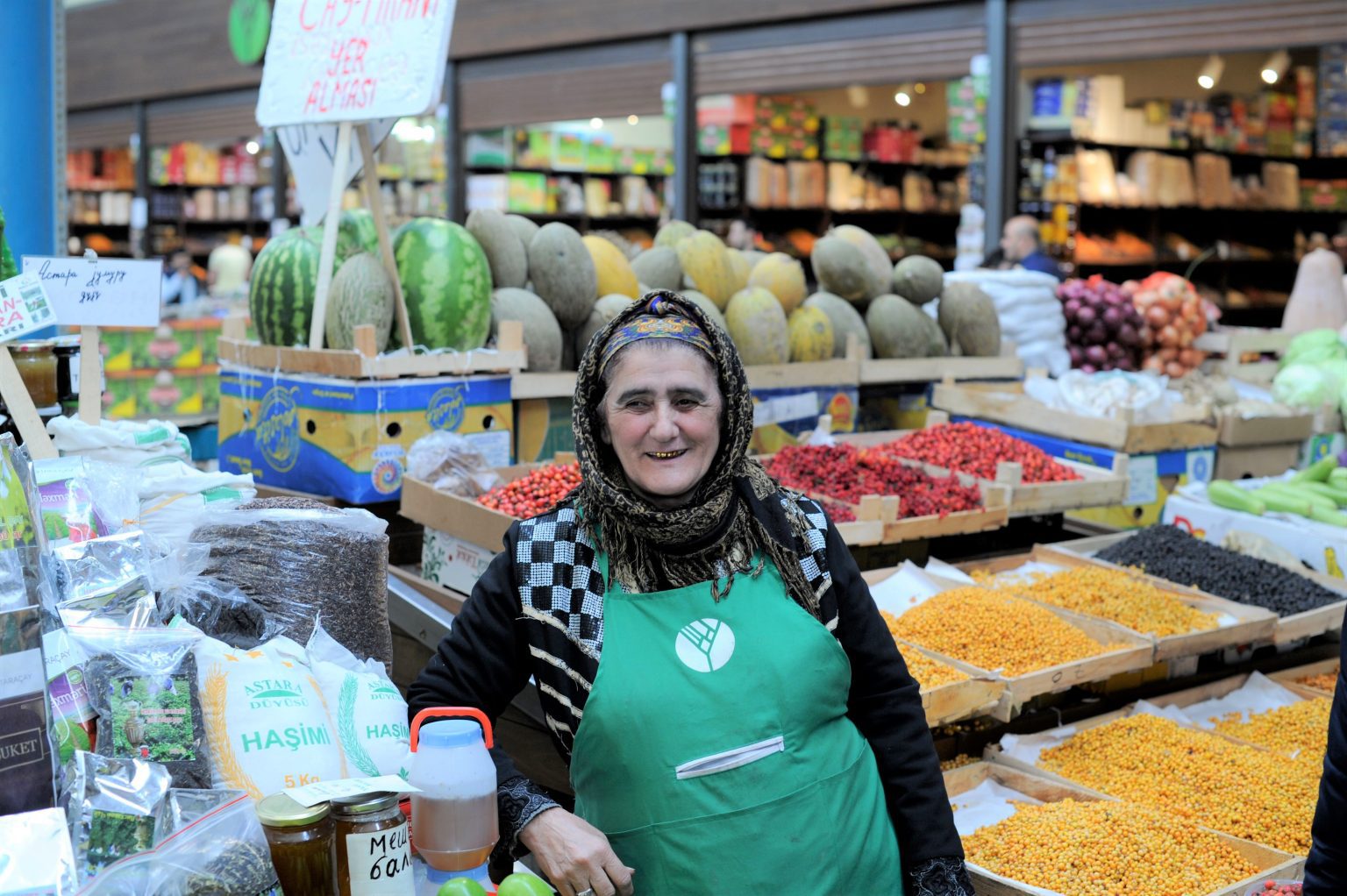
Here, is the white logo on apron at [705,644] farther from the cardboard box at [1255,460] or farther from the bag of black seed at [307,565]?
the cardboard box at [1255,460]

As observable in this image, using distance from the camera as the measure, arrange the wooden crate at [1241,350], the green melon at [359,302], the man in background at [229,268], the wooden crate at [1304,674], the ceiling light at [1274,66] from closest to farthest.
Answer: the wooden crate at [1304,674], the green melon at [359,302], the wooden crate at [1241,350], the ceiling light at [1274,66], the man in background at [229,268]

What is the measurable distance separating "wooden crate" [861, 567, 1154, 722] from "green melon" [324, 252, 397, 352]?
1486 mm

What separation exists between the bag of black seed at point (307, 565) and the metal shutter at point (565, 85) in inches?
310

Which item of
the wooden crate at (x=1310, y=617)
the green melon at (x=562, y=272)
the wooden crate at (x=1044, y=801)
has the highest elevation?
the green melon at (x=562, y=272)

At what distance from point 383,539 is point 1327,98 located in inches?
341

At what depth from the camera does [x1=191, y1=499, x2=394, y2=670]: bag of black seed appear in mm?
1818

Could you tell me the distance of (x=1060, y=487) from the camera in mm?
3680

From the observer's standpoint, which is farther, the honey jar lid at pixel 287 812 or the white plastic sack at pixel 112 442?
the white plastic sack at pixel 112 442

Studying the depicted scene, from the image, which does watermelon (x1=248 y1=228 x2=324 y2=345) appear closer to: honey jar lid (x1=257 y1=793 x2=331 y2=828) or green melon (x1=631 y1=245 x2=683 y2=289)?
green melon (x1=631 y1=245 x2=683 y2=289)

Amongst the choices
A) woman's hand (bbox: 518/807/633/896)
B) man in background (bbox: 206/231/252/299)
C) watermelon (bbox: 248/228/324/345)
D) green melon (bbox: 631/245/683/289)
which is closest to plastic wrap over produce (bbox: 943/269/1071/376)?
green melon (bbox: 631/245/683/289)

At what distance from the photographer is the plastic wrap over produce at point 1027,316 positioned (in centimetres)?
533

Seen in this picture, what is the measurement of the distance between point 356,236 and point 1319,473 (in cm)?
326

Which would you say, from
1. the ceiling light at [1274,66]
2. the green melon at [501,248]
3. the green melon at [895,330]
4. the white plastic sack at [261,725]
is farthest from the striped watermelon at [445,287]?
the ceiling light at [1274,66]

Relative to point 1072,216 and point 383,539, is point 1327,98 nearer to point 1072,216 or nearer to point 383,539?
point 1072,216
